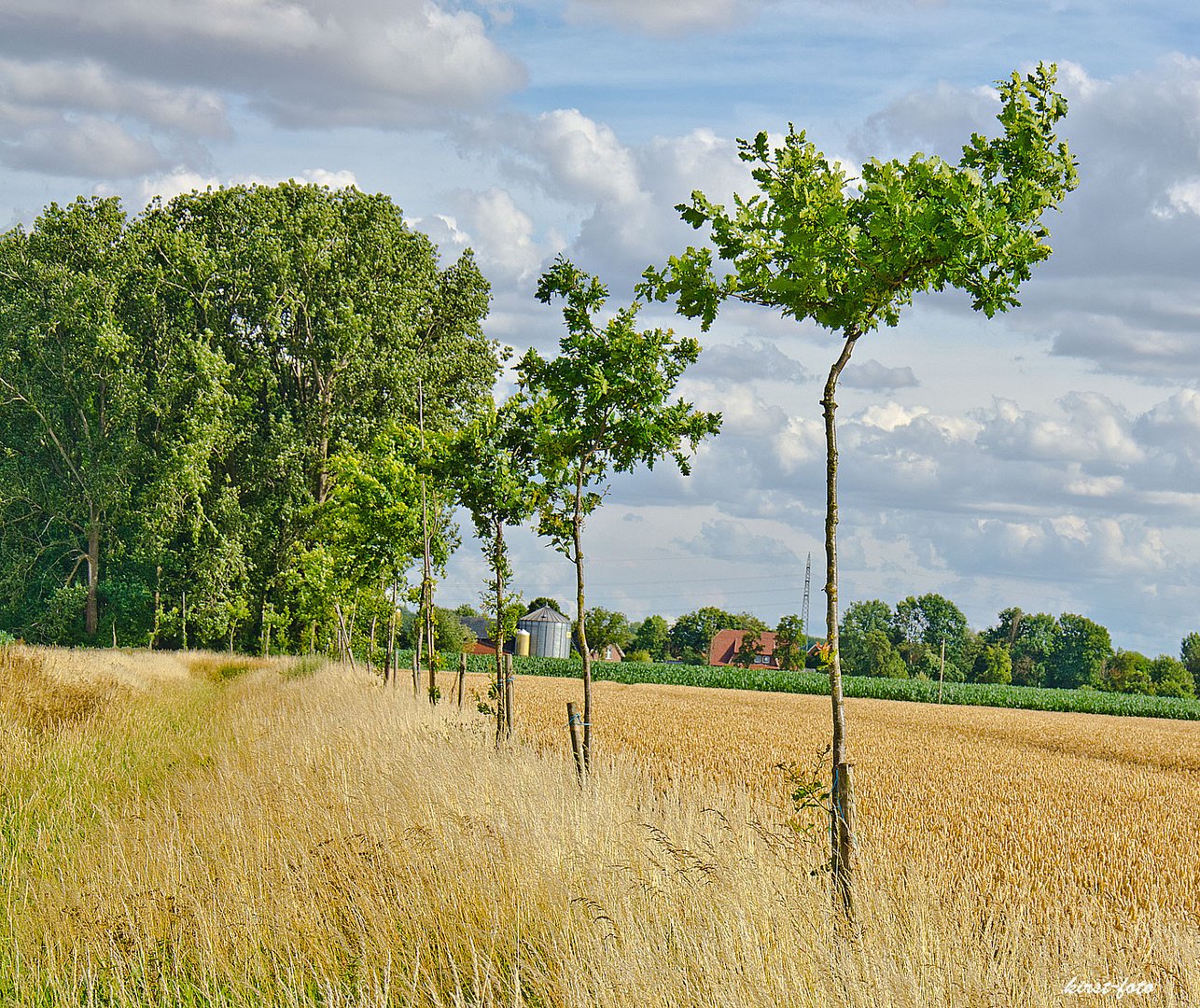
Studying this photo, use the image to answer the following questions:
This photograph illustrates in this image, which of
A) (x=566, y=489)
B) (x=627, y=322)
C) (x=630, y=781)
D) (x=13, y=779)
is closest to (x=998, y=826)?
(x=630, y=781)

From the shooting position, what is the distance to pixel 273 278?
38.5 m

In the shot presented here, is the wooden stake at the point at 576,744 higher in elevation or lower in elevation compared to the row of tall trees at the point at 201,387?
lower

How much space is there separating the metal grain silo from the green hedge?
46.4 feet

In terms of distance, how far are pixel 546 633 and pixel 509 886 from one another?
8491 cm

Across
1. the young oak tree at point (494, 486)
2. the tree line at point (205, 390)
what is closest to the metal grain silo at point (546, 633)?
the tree line at point (205, 390)

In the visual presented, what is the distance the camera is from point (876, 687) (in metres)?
66.8

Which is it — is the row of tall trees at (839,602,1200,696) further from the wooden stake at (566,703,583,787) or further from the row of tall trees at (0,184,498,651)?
the wooden stake at (566,703,583,787)

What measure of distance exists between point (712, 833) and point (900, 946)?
186 centimetres

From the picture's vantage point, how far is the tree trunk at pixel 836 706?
5.55 m

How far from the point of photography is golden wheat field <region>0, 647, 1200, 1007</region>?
4.56 metres

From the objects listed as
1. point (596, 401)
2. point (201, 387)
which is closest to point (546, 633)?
point (201, 387)

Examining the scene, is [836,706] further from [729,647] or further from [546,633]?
[729,647]

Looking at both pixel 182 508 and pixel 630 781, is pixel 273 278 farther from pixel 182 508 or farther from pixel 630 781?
pixel 630 781

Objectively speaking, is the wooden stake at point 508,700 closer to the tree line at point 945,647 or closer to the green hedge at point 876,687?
the green hedge at point 876,687
